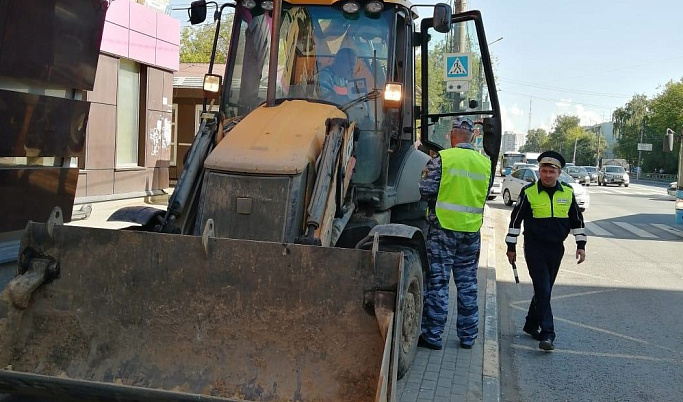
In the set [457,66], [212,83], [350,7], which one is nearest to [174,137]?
[457,66]

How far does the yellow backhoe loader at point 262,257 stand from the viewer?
3893mm

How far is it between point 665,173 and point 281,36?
3249 inches

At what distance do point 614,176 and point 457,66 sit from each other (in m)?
45.1

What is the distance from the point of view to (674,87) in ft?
250

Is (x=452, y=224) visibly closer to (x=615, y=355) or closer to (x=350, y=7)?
(x=350, y=7)

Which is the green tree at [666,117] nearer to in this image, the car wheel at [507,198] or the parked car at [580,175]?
the parked car at [580,175]

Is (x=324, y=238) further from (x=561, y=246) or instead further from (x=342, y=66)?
(x=561, y=246)

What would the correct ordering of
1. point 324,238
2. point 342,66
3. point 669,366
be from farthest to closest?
point 669,366
point 342,66
point 324,238

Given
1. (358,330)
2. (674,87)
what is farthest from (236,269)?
(674,87)

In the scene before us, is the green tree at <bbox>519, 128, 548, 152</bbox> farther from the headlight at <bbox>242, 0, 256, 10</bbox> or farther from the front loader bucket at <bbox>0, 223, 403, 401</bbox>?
the front loader bucket at <bbox>0, 223, 403, 401</bbox>

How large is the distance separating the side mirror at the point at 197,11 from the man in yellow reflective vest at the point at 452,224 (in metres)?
2.44

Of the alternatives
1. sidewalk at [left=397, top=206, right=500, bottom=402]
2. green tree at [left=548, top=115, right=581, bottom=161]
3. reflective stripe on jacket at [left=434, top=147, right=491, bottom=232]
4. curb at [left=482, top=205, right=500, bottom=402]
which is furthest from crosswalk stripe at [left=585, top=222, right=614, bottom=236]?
green tree at [left=548, top=115, right=581, bottom=161]

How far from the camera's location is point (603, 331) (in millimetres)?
7398

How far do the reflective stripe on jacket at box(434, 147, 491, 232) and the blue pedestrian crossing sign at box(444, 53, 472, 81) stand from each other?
2.34 metres
